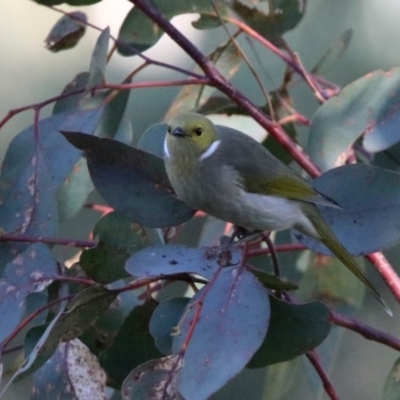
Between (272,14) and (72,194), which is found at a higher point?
(272,14)

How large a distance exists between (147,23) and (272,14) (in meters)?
0.24

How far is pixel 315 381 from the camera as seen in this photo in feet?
5.10

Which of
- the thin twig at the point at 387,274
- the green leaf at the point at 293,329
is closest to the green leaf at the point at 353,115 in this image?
the thin twig at the point at 387,274

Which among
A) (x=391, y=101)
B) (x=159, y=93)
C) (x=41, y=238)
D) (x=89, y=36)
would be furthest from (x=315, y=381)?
(x=89, y=36)

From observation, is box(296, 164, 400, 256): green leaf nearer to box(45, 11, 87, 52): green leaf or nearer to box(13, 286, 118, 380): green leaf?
box(13, 286, 118, 380): green leaf

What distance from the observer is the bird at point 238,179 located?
1375 mm

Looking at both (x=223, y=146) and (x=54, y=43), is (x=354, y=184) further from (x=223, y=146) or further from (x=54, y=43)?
(x=54, y=43)

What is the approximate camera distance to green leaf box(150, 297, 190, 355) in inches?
44.4

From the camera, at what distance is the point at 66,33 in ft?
5.17

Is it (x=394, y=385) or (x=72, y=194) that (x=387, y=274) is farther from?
(x=72, y=194)

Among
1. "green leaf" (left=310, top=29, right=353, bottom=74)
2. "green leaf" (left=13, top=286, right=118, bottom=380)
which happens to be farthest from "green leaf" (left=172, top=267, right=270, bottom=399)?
"green leaf" (left=310, top=29, right=353, bottom=74)

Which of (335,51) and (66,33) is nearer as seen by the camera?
(66,33)

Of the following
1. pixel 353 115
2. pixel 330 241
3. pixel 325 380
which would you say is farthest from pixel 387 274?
pixel 353 115

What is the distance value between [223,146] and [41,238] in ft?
1.29
